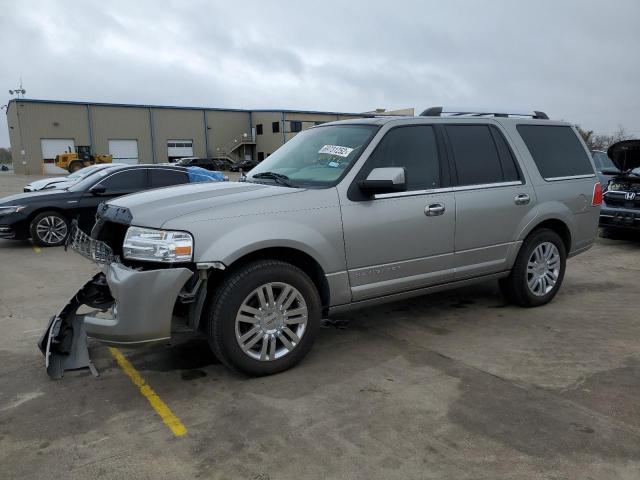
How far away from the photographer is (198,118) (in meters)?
56.8

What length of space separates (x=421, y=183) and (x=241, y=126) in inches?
2288

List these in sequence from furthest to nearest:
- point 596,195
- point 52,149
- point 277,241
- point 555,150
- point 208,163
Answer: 1. point 52,149
2. point 208,163
3. point 596,195
4. point 555,150
5. point 277,241

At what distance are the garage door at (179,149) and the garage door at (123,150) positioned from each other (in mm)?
3549

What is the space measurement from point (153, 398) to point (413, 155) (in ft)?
9.08

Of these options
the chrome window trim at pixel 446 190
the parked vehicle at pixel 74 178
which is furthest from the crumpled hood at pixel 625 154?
the parked vehicle at pixel 74 178

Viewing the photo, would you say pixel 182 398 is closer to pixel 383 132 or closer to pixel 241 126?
pixel 383 132

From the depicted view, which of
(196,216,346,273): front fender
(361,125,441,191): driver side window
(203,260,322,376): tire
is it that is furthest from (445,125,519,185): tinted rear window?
(203,260,322,376): tire

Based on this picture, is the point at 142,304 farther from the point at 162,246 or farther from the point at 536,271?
the point at 536,271

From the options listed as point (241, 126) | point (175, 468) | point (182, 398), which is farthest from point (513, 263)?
point (241, 126)

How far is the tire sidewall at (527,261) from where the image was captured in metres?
5.14

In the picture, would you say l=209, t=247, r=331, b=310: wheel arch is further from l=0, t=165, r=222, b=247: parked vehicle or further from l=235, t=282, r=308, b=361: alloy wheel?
l=0, t=165, r=222, b=247: parked vehicle

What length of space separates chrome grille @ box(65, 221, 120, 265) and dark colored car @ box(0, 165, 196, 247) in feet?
17.0

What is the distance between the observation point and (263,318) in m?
3.67

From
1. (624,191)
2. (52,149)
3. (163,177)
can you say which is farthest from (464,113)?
(52,149)
